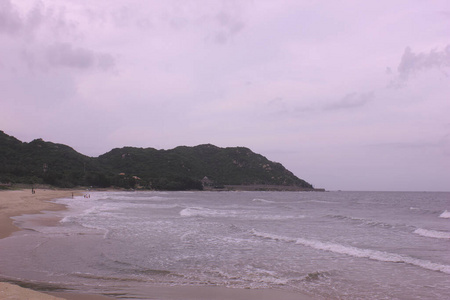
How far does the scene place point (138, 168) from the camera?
162000 millimetres

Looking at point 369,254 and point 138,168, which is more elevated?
point 138,168

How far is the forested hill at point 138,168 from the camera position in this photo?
320 ft

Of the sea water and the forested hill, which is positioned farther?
the forested hill

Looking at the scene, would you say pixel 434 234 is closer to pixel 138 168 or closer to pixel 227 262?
pixel 227 262

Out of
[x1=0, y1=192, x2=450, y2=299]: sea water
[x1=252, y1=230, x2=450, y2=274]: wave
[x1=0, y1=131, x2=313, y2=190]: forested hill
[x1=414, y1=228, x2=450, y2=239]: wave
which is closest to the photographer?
[x1=0, y1=192, x2=450, y2=299]: sea water

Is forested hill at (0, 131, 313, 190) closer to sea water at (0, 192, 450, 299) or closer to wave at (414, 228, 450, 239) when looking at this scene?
sea water at (0, 192, 450, 299)

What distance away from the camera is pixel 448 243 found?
16297mm

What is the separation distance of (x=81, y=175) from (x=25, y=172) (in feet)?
72.1

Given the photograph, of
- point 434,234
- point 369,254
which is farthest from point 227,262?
point 434,234

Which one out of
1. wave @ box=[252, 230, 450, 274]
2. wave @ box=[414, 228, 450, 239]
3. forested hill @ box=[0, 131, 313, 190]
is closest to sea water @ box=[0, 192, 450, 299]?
wave @ box=[252, 230, 450, 274]

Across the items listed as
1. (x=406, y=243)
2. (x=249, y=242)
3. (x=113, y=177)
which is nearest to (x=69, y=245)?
(x=249, y=242)

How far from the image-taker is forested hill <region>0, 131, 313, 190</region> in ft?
320

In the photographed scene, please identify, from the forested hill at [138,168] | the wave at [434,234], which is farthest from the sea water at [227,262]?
the forested hill at [138,168]

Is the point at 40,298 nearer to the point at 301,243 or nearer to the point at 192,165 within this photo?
the point at 301,243
